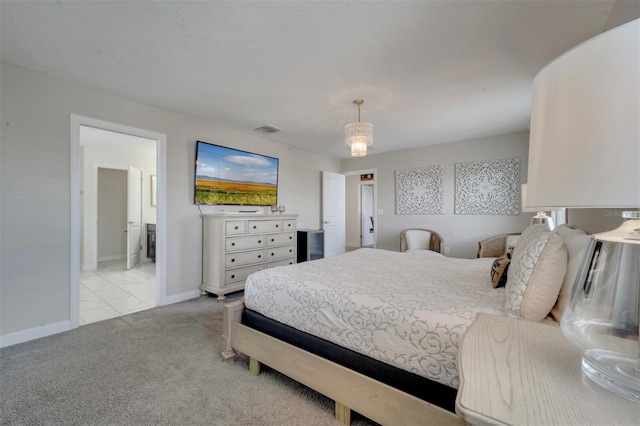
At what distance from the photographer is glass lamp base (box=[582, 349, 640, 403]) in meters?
0.56

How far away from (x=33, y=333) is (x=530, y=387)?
3644 mm

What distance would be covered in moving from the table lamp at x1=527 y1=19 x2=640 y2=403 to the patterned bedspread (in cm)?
60

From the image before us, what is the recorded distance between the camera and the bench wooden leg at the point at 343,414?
1.46 metres

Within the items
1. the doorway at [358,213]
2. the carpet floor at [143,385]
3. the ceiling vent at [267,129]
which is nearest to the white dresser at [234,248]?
the carpet floor at [143,385]

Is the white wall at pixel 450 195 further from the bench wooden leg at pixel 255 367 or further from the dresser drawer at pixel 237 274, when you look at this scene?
the bench wooden leg at pixel 255 367

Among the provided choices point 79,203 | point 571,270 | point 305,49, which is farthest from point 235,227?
point 571,270

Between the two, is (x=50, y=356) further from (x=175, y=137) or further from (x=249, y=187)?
(x=249, y=187)

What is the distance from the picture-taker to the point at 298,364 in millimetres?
1622

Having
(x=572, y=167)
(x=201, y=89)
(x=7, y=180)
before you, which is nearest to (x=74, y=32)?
(x=201, y=89)

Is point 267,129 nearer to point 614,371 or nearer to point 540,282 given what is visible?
point 540,282

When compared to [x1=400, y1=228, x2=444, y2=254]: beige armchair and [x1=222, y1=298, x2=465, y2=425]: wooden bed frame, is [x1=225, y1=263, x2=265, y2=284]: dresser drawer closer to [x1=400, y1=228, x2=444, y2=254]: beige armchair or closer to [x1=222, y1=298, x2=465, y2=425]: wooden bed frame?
[x1=222, y1=298, x2=465, y2=425]: wooden bed frame

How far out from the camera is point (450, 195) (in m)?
4.76

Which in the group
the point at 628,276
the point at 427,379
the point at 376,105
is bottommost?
the point at 427,379

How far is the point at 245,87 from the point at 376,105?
4.76 feet
